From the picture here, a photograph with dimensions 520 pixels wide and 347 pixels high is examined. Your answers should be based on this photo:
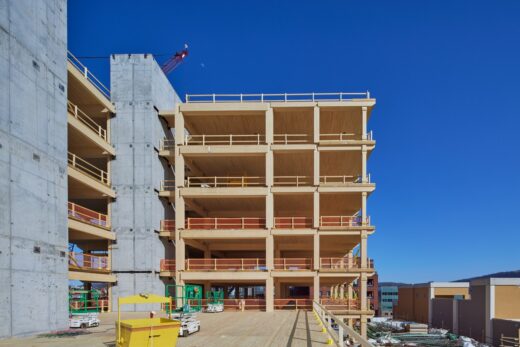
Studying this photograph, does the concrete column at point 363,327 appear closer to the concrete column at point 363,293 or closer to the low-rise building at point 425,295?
the concrete column at point 363,293

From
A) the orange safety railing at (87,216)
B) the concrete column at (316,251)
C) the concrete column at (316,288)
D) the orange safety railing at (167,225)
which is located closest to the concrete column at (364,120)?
the concrete column at (316,251)

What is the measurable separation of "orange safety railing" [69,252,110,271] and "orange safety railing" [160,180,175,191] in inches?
301

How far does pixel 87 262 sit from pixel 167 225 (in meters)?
7.44

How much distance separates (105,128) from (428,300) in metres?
59.2

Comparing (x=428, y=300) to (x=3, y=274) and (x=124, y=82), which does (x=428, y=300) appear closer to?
(x=124, y=82)

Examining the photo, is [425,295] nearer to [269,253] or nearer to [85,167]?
[269,253]

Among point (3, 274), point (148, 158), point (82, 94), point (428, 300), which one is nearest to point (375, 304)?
point (428, 300)

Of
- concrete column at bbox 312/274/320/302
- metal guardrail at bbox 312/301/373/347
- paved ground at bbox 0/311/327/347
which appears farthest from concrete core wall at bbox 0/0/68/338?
concrete column at bbox 312/274/320/302

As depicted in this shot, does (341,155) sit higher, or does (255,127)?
(255,127)

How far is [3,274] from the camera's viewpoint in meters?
16.3

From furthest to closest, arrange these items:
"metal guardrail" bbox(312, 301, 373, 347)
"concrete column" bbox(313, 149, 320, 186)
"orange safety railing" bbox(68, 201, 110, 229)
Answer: "concrete column" bbox(313, 149, 320, 186) → "orange safety railing" bbox(68, 201, 110, 229) → "metal guardrail" bbox(312, 301, 373, 347)

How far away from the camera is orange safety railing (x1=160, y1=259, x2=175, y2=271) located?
3401 cm

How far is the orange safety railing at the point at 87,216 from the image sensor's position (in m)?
28.0

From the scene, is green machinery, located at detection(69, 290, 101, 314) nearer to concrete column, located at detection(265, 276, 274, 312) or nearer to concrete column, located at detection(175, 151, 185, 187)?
concrete column, located at detection(175, 151, 185, 187)
